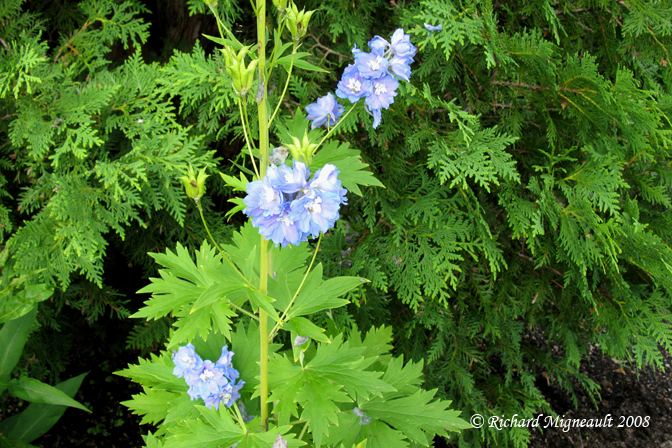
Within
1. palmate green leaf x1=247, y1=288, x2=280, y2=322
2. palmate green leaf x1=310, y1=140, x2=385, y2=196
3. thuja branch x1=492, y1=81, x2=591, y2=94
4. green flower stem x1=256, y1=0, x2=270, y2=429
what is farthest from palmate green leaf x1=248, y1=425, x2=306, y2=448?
thuja branch x1=492, y1=81, x2=591, y2=94

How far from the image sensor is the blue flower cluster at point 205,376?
4.82 ft

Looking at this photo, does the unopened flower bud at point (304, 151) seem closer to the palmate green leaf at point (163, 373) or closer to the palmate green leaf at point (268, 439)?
the palmate green leaf at point (268, 439)

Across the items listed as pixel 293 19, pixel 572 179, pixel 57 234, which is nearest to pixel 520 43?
pixel 572 179

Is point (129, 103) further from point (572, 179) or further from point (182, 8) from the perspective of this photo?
point (572, 179)

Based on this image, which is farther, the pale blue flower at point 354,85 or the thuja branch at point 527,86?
the thuja branch at point 527,86

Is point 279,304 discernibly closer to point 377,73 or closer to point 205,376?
point 205,376

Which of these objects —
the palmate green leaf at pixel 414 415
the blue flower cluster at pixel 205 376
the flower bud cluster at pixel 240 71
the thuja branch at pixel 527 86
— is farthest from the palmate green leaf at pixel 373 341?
the thuja branch at pixel 527 86

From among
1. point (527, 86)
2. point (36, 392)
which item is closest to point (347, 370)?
point (36, 392)

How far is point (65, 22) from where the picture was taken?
2754mm

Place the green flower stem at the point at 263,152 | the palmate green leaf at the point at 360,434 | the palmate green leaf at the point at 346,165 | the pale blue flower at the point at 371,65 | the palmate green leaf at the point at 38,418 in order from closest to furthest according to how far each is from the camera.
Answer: the green flower stem at the point at 263,152 → the palmate green leaf at the point at 346,165 → the pale blue flower at the point at 371,65 → the palmate green leaf at the point at 360,434 → the palmate green leaf at the point at 38,418

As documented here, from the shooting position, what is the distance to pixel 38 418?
7.68ft

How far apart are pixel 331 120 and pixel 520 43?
109 centimetres

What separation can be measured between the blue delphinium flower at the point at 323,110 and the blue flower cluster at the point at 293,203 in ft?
1.71

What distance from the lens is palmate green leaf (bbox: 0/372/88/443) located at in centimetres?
231
